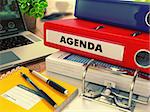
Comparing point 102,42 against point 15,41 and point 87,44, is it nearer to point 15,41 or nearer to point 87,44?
point 87,44

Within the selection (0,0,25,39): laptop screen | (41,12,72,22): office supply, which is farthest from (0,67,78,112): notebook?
(41,12,72,22): office supply

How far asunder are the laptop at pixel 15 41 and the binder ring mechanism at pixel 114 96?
22 centimetres

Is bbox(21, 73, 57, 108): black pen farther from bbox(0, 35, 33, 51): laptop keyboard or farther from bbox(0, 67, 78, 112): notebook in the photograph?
bbox(0, 35, 33, 51): laptop keyboard

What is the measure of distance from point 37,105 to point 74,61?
0.47 feet

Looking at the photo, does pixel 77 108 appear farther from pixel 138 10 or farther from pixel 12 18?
pixel 12 18

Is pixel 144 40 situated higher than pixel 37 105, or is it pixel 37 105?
pixel 144 40

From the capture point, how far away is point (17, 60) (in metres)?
0.64

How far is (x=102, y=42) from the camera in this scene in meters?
0.49

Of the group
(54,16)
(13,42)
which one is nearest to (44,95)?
(13,42)

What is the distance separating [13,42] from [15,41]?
12 mm

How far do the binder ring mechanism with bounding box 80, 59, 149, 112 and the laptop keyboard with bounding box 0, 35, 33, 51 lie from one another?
1.03ft

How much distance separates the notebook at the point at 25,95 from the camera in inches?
17.7

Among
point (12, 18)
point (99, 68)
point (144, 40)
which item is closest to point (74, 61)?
point (99, 68)

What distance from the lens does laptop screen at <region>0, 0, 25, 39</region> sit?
80cm
